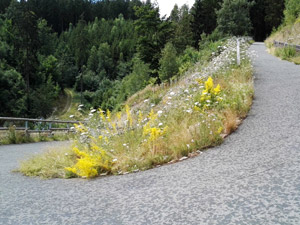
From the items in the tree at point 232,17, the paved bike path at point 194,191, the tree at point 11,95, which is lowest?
the tree at point 11,95

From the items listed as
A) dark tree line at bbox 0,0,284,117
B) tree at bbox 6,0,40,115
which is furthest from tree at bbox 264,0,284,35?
tree at bbox 6,0,40,115

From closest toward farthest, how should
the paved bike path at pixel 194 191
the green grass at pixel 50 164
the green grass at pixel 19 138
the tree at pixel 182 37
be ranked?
the paved bike path at pixel 194 191, the green grass at pixel 50 164, the green grass at pixel 19 138, the tree at pixel 182 37

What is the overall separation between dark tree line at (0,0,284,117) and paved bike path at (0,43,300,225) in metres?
27.2

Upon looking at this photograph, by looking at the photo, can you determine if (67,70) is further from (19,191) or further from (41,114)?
(19,191)

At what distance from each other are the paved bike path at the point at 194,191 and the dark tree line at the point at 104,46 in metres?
27.2

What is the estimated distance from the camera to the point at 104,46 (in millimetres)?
111375

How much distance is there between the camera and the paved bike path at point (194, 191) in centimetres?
293

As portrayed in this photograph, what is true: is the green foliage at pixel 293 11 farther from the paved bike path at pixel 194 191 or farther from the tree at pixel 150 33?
the paved bike path at pixel 194 191

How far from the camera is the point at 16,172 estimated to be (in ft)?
19.9

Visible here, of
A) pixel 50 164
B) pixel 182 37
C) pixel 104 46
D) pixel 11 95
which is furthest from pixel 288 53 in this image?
pixel 104 46

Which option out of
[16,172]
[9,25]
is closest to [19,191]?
[16,172]

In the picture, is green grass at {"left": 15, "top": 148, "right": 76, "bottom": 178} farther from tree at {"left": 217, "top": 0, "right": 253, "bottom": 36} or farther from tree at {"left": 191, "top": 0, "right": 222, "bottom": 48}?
tree at {"left": 191, "top": 0, "right": 222, "bottom": 48}

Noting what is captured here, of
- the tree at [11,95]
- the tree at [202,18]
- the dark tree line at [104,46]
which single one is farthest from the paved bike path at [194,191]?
the tree at [11,95]

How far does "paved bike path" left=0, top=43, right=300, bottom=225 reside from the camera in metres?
2.93
